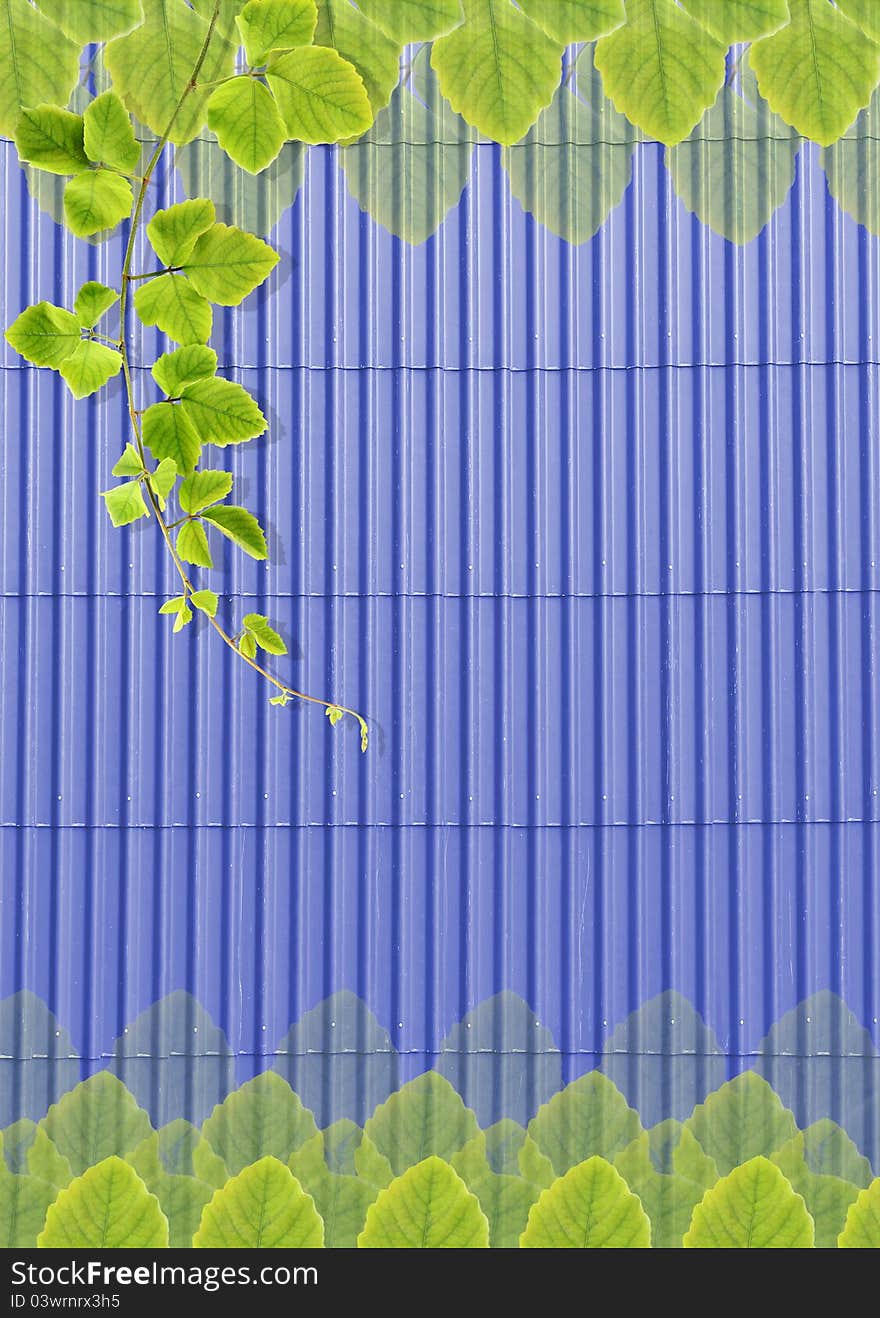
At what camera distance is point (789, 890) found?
2018mm

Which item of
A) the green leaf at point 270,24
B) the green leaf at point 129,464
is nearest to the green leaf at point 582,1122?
the green leaf at point 129,464

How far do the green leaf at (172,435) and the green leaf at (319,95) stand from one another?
1.70 ft

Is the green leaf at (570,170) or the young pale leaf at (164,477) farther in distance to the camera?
the green leaf at (570,170)

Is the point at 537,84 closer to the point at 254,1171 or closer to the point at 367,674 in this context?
the point at 367,674

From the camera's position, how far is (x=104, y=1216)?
78.4 inches

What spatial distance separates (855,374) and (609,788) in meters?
0.83

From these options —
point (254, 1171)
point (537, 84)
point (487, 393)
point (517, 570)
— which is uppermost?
point (537, 84)

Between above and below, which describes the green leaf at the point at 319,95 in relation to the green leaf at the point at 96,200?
above

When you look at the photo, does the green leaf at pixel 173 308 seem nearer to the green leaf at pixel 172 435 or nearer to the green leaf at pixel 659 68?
the green leaf at pixel 172 435

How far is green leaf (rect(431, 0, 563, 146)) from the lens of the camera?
79.9 inches

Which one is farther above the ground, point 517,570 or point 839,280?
point 839,280

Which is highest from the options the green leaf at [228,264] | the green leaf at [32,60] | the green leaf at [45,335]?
the green leaf at [32,60]

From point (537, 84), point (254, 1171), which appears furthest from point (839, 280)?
point (254, 1171)

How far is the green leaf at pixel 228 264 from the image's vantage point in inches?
78.5
